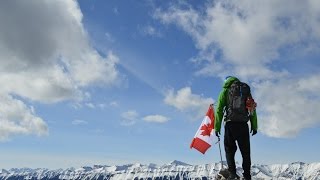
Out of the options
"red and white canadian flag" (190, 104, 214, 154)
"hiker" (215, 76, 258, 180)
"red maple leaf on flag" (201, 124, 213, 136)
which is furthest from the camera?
"red maple leaf on flag" (201, 124, 213, 136)

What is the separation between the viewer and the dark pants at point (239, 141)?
52.2 feet

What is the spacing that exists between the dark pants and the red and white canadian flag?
13.6 feet

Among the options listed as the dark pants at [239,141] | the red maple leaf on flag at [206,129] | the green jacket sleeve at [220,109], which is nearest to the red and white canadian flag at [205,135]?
A: the red maple leaf on flag at [206,129]

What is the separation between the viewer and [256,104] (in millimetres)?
16078

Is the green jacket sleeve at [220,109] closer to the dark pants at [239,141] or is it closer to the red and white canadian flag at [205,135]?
the dark pants at [239,141]

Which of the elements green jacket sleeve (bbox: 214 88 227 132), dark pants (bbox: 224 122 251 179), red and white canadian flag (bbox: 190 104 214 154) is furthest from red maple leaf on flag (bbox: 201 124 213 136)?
green jacket sleeve (bbox: 214 88 227 132)

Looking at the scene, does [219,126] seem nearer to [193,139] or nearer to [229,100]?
[229,100]

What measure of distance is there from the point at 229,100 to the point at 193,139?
5.43 m

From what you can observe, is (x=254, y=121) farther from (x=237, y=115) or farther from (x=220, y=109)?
(x=220, y=109)

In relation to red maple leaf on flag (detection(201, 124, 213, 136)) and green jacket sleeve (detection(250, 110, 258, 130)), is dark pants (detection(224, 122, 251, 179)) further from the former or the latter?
red maple leaf on flag (detection(201, 124, 213, 136))

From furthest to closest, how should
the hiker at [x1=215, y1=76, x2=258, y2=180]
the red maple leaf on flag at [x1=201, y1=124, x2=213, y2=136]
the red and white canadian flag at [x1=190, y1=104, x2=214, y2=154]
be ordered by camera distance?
1. the red maple leaf on flag at [x1=201, y1=124, x2=213, y2=136]
2. the red and white canadian flag at [x1=190, y1=104, x2=214, y2=154]
3. the hiker at [x1=215, y1=76, x2=258, y2=180]

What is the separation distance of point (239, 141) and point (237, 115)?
0.95 metres

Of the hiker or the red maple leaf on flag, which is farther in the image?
the red maple leaf on flag

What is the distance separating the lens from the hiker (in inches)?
625
